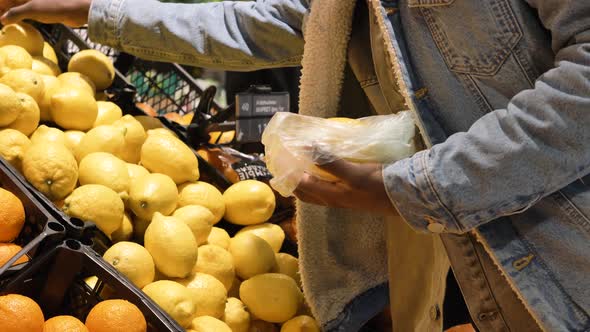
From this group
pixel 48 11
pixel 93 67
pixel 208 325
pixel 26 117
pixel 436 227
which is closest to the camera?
pixel 436 227

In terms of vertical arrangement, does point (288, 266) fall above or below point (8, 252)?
below

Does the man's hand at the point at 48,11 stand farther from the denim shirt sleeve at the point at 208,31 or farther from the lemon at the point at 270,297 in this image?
the lemon at the point at 270,297

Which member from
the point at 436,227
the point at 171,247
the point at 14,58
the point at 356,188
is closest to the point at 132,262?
the point at 171,247

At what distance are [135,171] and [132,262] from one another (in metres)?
0.38

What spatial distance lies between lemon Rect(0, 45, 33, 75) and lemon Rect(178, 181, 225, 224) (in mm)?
562

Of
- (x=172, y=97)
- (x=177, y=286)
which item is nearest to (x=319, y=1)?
(x=177, y=286)

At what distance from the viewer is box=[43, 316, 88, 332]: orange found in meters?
1.17

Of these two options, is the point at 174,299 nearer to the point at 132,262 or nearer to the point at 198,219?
the point at 132,262

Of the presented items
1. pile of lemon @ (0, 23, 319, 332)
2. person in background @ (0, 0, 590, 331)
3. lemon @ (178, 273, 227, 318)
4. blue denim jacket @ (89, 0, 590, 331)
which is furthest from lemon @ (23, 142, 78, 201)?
blue denim jacket @ (89, 0, 590, 331)

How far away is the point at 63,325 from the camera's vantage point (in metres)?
1.17

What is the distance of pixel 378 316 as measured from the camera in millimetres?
1798

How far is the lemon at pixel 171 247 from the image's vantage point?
1.47m

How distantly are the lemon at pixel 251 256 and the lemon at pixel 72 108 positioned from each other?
544mm

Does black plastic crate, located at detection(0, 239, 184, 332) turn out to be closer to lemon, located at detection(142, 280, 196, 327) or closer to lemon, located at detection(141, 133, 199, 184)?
Result: lemon, located at detection(142, 280, 196, 327)
